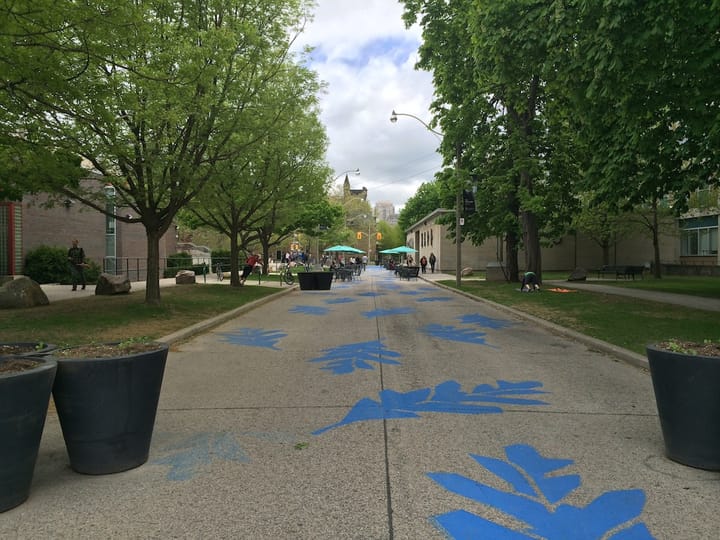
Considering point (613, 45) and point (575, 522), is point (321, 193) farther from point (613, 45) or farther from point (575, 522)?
point (575, 522)

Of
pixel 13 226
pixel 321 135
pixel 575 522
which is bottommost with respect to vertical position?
pixel 575 522

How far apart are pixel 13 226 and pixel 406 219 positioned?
7925 cm

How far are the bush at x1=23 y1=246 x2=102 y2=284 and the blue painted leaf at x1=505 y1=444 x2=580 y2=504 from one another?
851 inches

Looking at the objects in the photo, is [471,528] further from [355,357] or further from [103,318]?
[103,318]

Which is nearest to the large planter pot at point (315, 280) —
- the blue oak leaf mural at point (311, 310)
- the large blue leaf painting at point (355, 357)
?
the blue oak leaf mural at point (311, 310)

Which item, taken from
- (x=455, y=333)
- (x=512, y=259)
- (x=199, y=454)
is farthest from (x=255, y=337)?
(x=512, y=259)

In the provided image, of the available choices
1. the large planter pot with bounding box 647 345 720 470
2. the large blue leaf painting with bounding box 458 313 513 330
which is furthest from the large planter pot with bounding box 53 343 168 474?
the large blue leaf painting with bounding box 458 313 513 330

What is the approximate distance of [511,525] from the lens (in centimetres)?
321

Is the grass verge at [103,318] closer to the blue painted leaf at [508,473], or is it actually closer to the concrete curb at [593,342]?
the blue painted leaf at [508,473]

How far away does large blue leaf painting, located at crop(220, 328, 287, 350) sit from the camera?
1023 cm

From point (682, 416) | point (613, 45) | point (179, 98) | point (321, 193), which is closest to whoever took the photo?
point (682, 416)

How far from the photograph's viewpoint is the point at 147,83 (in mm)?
10125

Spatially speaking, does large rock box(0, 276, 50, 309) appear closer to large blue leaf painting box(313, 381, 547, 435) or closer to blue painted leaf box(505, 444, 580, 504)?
large blue leaf painting box(313, 381, 547, 435)

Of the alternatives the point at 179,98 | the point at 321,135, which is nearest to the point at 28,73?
the point at 179,98
